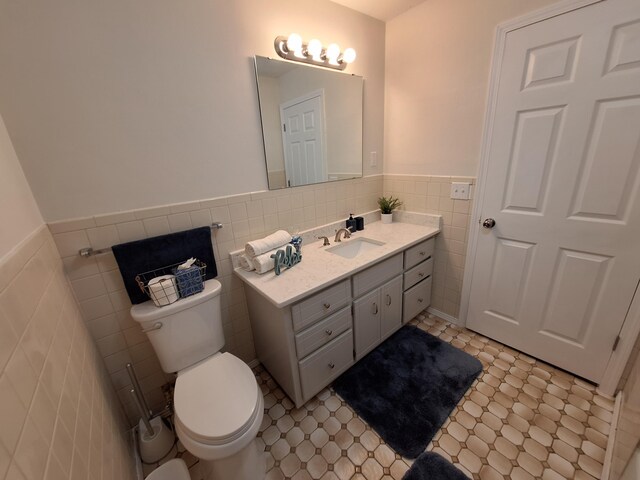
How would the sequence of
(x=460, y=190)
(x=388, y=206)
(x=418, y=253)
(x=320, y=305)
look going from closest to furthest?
(x=320, y=305) < (x=460, y=190) < (x=418, y=253) < (x=388, y=206)

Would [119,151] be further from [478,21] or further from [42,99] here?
[478,21]

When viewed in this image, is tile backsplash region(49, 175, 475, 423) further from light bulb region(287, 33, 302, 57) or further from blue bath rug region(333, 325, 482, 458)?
light bulb region(287, 33, 302, 57)

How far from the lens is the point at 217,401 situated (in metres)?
1.13

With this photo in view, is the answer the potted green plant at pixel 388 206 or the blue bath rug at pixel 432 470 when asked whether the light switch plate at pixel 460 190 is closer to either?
the potted green plant at pixel 388 206

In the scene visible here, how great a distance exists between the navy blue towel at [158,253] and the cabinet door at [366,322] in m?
0.91

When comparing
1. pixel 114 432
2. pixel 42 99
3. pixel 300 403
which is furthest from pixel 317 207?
pixel 114 432

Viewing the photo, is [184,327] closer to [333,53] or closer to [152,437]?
[152,437]

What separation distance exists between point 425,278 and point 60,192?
2264 millimetres

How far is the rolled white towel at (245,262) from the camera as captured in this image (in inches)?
60.3

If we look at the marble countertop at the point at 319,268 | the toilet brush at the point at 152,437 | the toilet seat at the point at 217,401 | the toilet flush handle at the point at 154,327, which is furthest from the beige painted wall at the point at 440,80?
the toilet brush at the point at 152,437

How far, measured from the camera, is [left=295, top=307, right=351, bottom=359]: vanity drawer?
1.38 metres

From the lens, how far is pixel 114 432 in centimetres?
109

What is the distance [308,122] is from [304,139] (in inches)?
4.9

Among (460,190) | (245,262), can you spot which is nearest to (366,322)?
(245,262)
